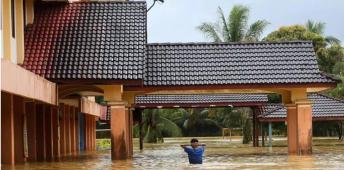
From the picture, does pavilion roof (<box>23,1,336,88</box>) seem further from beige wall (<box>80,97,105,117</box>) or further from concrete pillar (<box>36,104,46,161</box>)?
beige wall (<box>80,97,105,117</box>)

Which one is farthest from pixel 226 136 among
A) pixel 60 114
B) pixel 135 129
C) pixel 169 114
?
pixel 60 114

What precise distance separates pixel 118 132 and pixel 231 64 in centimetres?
487

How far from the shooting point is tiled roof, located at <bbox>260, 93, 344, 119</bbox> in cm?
3181

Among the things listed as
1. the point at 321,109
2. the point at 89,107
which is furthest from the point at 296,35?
the point at 89,107

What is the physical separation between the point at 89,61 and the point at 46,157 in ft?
13.8

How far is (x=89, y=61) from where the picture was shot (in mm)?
20609

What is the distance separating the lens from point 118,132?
20844 millimetres

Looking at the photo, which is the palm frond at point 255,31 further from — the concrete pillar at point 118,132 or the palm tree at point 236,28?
the concrete pillar at point 118,132

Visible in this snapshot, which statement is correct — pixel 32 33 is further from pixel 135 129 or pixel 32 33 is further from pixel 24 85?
pixel 135 129

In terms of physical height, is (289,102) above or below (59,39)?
below

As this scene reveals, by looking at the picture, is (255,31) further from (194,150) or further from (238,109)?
(194,150)

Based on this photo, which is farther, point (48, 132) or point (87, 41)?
point (48, 132)

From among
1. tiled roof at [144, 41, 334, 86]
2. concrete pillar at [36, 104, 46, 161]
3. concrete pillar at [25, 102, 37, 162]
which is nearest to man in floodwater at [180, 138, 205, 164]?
tiled roof at [144, 41, 334, 86]

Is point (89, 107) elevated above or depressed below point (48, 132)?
above
